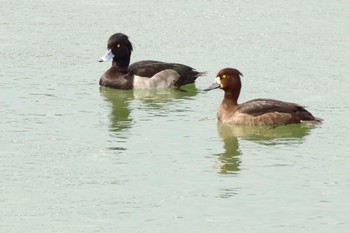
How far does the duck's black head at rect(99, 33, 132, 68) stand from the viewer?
2430 cm

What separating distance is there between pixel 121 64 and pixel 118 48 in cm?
34

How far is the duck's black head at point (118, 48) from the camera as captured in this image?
957 inches

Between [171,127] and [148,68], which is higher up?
[148,68]

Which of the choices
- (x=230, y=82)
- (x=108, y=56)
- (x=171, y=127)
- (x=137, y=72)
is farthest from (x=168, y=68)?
(x=171, y=127)

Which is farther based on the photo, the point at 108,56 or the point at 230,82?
the point at 108,56

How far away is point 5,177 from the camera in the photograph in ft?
53.2

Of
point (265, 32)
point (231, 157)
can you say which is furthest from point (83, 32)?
point (231, 157)

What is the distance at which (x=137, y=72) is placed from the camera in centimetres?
2402

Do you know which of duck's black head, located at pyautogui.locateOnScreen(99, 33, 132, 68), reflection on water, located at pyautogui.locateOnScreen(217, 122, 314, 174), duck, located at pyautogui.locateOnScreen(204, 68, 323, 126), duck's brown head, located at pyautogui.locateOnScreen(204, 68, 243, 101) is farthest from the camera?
duck's black head, located at pyautogui.locateOnScreen(99, 33, 132, 68)

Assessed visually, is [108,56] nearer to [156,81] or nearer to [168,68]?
[156,81]

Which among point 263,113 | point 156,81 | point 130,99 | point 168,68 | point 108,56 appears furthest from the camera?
point 108,56

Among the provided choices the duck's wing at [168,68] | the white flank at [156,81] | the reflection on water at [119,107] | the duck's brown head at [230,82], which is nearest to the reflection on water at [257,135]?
the duck's brown head at [230,82]

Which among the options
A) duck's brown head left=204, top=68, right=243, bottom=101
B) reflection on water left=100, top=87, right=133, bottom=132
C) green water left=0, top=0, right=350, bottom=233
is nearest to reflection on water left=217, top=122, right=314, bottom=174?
green water left=0, top=0, right=350, bottom=233

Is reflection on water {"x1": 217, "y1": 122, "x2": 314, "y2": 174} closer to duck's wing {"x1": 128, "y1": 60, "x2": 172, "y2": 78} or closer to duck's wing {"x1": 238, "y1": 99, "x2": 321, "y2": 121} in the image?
duck's wing {"x1": 238, "y1": 99, "x2": 321, "y2": 121}
